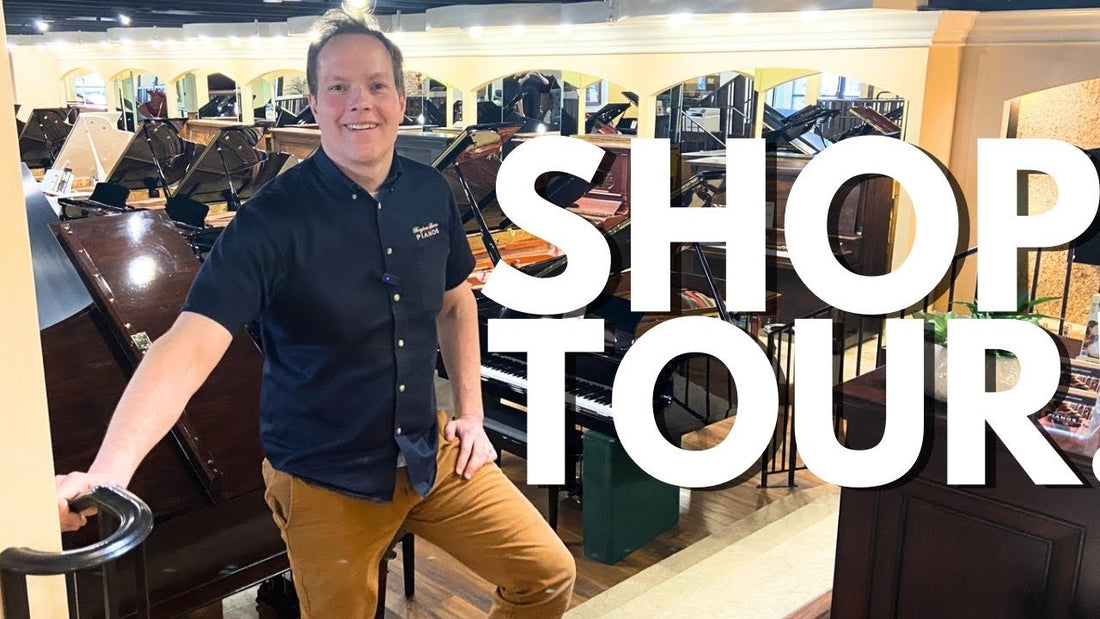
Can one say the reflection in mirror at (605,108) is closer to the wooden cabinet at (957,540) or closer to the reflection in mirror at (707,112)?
the reflection in mirror at (707,112)

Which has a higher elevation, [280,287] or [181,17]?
[181,17]

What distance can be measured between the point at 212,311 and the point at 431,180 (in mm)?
591

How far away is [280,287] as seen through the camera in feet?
5.76

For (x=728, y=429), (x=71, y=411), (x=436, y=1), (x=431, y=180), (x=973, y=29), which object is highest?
(x=436, y=1)

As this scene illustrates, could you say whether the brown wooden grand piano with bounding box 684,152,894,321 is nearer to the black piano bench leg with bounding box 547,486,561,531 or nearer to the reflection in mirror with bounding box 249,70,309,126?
the black piano bench leg with bounding box 547,486,561,531

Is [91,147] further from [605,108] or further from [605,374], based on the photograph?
[605,374]

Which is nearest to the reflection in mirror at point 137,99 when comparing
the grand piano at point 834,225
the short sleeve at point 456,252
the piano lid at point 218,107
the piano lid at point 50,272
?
the piano lid at point 218,107

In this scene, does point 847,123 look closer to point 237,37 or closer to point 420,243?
point 237,37

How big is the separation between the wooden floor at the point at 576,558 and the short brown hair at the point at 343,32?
161cm

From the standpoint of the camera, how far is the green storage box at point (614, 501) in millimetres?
3877

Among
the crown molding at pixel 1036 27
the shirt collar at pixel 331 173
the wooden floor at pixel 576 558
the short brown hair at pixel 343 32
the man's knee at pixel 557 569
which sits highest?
the crown molding at pixel 1036 27

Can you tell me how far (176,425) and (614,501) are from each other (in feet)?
6.69

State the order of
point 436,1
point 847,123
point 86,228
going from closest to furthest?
point 86,228 < point 436,1 < point 847,123

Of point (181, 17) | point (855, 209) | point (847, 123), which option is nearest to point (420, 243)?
point (855, 209)
